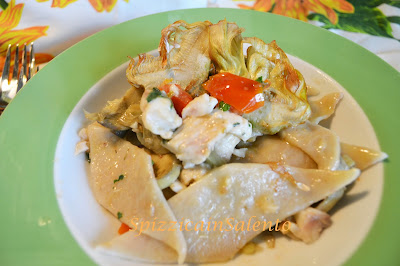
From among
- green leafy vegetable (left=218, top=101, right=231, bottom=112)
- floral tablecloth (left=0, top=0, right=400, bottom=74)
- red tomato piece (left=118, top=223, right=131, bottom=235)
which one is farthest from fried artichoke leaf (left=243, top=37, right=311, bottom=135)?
floral tablecloth (left=0, top=0, right=400, bottom=74)

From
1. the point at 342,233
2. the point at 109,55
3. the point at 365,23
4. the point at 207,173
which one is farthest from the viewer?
the point at 365,23

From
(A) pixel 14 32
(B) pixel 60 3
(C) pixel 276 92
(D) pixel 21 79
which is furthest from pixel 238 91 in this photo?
(A) pixel 14 32

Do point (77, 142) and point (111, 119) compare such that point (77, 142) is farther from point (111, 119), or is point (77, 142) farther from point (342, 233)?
point (342, 233)

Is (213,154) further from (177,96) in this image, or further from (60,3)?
(60,3)

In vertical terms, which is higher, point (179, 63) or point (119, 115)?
point (179, 63)

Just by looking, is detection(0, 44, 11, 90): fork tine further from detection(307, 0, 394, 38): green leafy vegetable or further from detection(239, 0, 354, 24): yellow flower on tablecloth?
detection(307, 0, 394, 38): green leafy vegetable

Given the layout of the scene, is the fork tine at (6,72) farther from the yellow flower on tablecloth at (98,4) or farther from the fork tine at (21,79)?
the yellow flower on tablecloth at (98,4)

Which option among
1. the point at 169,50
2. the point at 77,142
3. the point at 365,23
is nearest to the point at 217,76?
the point at 169,50
